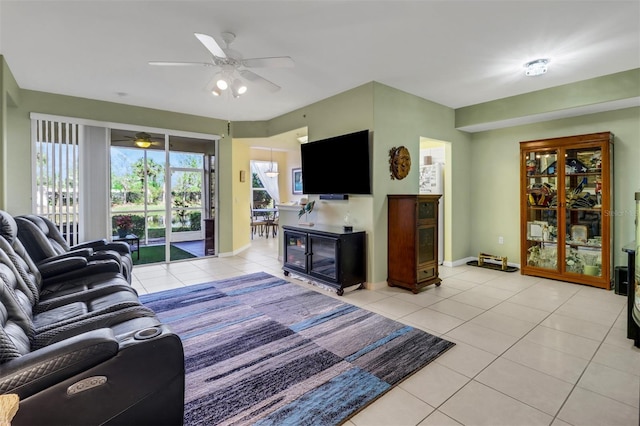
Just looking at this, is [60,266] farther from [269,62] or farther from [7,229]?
A: [269,62]

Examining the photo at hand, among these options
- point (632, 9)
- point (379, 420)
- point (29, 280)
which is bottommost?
point (379, 420)

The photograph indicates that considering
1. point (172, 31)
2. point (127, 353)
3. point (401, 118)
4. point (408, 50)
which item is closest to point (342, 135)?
point (401, 118)

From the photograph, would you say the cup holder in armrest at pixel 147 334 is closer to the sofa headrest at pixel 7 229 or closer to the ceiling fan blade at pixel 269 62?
the sofa headrest at pixel 7 229

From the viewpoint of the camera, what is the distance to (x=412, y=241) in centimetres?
388

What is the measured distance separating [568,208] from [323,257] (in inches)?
137

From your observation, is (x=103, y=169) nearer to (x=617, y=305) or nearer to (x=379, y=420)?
(x=379, y=420)

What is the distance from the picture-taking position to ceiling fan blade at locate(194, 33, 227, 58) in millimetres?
2266

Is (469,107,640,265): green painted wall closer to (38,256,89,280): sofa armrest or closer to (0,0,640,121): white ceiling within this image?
(0,0,640,121): white ceiling

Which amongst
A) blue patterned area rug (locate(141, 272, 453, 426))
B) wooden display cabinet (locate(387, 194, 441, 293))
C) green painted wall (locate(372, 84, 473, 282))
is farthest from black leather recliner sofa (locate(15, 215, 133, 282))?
wooden display cabinet (locate(387, 194, 441, 293))

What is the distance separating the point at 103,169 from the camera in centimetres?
496

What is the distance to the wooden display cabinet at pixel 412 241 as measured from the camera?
3871 millimetres

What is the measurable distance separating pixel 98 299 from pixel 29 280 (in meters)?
0.48

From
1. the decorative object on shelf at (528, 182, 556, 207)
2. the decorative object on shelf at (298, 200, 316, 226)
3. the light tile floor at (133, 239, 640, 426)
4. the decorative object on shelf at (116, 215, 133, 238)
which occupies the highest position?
the decorative object on shelf at (528, 182, 556, 207)

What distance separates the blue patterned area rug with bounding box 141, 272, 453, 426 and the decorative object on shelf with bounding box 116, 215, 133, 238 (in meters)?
2.93
